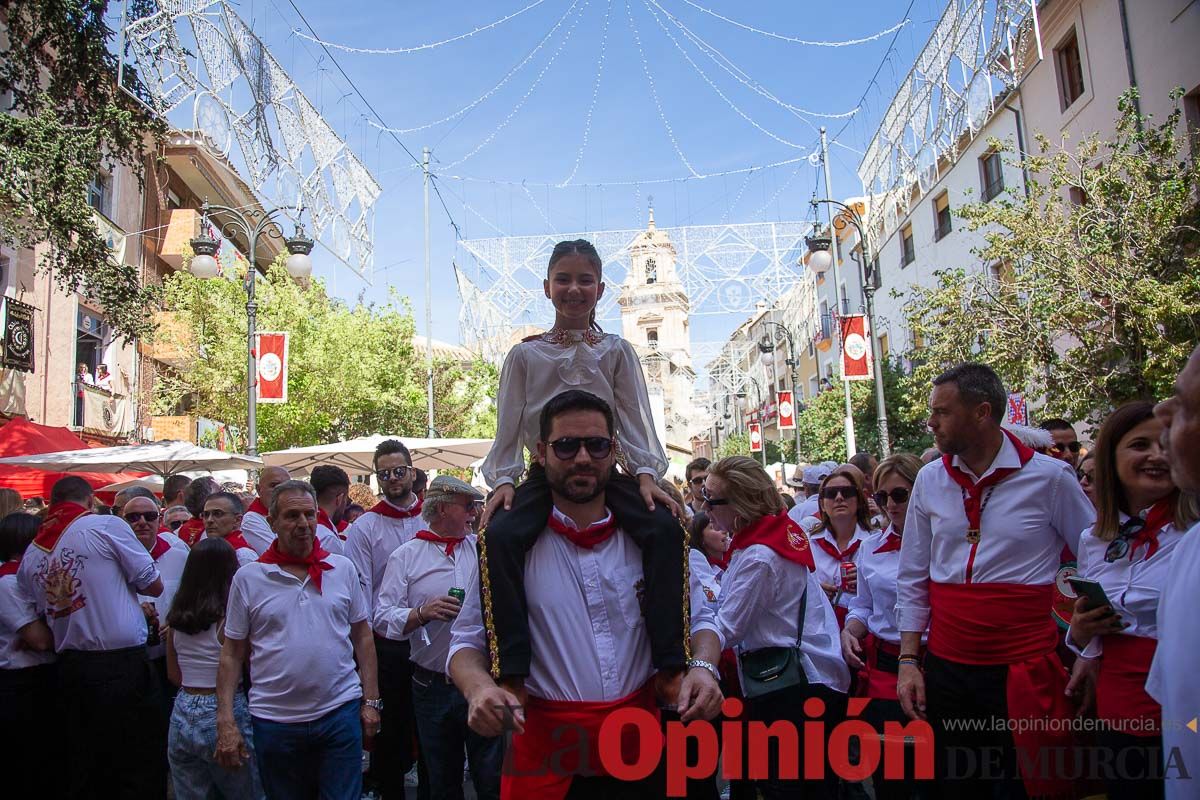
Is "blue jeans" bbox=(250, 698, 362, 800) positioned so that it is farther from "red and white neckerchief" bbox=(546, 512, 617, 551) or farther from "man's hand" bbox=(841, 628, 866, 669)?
"man's hand" bbox=(841, 628, 866, 669)

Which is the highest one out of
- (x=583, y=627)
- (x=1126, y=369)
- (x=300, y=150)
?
(x=300, y=150)

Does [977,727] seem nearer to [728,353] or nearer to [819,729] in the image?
[819,729]

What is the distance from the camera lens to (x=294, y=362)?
26.8m

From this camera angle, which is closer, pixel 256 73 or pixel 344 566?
pixel 344 566

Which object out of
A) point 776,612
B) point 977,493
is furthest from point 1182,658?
point 776,612

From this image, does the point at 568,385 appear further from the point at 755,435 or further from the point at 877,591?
the point at 755,435

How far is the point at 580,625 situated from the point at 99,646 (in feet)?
14.2

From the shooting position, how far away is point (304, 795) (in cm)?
464

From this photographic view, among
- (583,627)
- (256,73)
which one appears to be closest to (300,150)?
(256,73)

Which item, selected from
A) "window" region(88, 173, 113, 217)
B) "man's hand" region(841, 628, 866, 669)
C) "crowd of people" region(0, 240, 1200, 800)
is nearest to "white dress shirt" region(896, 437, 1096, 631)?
"crowd of people" region(0, 240, 1200, 800)

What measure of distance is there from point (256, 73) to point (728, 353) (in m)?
33.7

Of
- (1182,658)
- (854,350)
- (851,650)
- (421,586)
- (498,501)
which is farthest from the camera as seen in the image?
(854,350)

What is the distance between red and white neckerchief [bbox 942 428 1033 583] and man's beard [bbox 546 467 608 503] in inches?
71.9

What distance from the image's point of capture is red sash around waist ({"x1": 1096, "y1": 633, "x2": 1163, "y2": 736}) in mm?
3115
